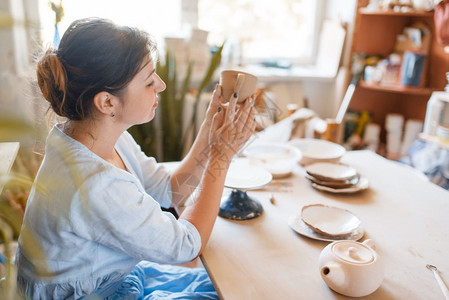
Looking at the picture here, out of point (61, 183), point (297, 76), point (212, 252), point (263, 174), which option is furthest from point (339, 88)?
point (61, 183)

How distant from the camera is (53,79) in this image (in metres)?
0.89

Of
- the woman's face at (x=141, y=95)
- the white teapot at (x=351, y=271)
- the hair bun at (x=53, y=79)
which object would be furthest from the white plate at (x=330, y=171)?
the hair bun at (x=53, y=79)

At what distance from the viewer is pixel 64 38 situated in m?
0.87

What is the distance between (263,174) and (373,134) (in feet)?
6.85

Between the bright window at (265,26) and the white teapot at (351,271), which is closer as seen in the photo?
the white teapot at (351,271)

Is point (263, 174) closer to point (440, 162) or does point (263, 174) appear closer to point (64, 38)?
point (64, 38)

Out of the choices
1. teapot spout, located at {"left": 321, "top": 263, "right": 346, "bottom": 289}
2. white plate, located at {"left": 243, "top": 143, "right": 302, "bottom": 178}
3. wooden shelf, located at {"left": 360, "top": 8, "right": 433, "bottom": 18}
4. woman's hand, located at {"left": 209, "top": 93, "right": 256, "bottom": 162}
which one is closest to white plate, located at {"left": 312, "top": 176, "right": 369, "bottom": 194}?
white plate, located at {"left": 243, "top": 143, "right": 302, "bottom": 178}

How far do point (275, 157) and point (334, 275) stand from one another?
2.49 feet

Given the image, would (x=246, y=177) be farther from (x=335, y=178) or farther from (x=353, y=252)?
(x=353, y=252)

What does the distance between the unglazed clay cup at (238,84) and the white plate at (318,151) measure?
0.50 meters

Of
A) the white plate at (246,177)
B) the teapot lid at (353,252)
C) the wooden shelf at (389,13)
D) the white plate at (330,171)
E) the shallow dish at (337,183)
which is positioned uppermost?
the wooden shelf at (389,13)

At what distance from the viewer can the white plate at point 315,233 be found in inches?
40.6

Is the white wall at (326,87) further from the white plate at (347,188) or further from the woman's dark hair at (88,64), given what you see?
the woman's dark hair at (88,64)

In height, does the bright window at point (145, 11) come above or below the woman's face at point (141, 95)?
above
